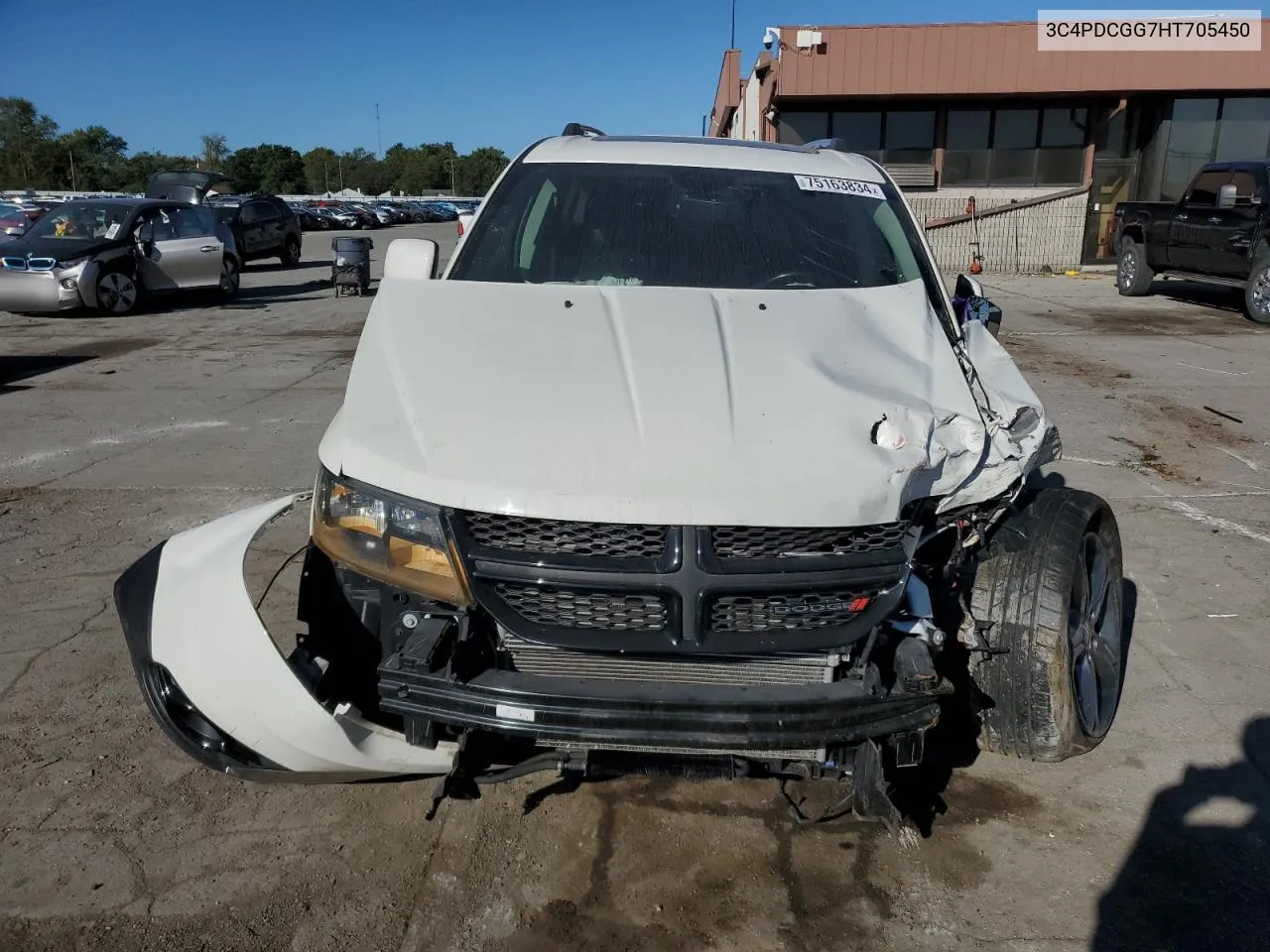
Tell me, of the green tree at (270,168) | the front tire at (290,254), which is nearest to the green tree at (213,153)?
the green tree at (270,168)

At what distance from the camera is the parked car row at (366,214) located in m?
48.1

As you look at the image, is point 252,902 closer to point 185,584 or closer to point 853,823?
point 185,584

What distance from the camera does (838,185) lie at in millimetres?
4008

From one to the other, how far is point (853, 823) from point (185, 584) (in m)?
1.95

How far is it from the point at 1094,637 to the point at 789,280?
5.17 feet

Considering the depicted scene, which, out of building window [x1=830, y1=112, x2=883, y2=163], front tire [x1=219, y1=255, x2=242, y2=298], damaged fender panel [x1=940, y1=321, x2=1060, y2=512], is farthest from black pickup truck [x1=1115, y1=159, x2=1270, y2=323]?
front tire [x1=219, y1=255, x2=242, y2=298]

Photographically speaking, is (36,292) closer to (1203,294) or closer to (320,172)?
(1203,294)

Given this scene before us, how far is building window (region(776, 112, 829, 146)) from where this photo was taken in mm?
23781

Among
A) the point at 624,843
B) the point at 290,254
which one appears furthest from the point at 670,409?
the point at 290,254

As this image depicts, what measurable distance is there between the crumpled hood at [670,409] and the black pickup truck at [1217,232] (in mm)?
11992

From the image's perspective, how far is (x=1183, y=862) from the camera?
2.71 metres

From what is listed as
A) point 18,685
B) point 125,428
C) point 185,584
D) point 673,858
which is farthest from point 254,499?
point 673,858

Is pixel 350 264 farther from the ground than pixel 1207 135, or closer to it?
closer to it

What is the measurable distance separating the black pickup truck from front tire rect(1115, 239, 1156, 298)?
0.02 meters
